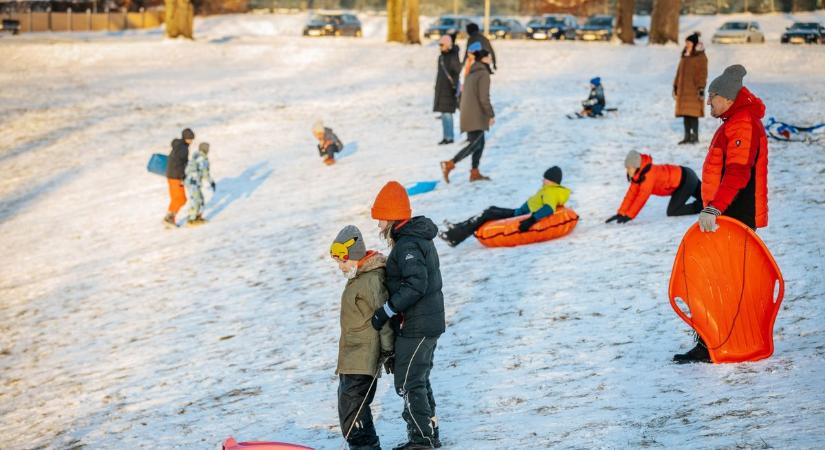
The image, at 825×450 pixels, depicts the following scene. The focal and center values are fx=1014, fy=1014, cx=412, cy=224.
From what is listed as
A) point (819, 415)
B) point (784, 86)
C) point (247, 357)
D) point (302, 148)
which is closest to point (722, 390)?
point (819, 415)

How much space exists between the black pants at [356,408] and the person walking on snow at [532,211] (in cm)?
581

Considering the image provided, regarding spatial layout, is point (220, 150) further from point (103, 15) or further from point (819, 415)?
point (103, 15)

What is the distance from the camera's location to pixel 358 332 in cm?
658

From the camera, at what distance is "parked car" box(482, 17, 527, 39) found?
4797cm

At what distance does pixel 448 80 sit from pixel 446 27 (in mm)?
30286

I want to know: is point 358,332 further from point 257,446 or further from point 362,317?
point 257,446

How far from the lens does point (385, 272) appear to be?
21.8 feet

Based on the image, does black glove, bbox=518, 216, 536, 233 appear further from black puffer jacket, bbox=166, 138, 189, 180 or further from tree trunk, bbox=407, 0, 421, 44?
tree trunk, bbox=407, 0, 421, 44

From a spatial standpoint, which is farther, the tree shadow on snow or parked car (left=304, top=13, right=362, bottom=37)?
parked car (left=304, top=13, right=362, bottom=37)

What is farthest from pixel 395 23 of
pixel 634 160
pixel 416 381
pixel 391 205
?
pixel 416 381

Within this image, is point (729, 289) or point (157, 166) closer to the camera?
point (729, 289)

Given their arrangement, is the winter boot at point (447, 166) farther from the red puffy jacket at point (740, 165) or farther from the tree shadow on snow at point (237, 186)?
the red puffy jacket at point (740, 165)

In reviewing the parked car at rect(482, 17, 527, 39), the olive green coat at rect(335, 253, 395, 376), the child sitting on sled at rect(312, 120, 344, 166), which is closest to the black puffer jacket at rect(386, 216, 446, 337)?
the olive green coat at rect(335, 253, 395, 376)

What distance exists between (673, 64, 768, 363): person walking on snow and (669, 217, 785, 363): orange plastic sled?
0.71ft
